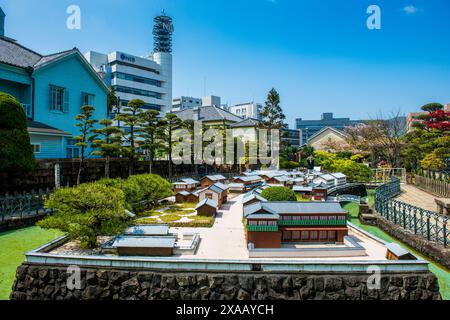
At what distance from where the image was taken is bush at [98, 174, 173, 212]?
47.9 ft

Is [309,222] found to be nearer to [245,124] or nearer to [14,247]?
[14,247]

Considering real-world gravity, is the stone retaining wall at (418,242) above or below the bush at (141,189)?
below

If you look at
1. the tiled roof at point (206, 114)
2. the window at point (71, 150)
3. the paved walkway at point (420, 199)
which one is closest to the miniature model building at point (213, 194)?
the window at point (71, 150)

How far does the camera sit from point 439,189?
24266mm

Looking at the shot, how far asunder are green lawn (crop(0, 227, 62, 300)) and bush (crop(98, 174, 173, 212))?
3355 millimetres

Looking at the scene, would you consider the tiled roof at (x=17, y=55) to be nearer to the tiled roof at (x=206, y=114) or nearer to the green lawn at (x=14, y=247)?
the green lawn at (x=14, y=247)

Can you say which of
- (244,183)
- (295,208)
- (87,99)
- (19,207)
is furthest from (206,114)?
(295,208)

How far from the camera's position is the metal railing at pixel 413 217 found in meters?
11.7

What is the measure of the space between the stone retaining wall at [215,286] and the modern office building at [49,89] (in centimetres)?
1293

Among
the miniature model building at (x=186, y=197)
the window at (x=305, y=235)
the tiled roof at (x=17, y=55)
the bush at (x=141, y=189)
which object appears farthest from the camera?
the tiled roof at (x=17, y=55)

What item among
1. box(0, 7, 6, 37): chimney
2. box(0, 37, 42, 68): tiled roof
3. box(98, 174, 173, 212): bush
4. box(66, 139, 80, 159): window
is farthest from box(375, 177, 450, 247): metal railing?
box(0, 7, 6, 37): chimney

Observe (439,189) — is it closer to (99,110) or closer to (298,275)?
(298,275)

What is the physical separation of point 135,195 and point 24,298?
23.8ft
